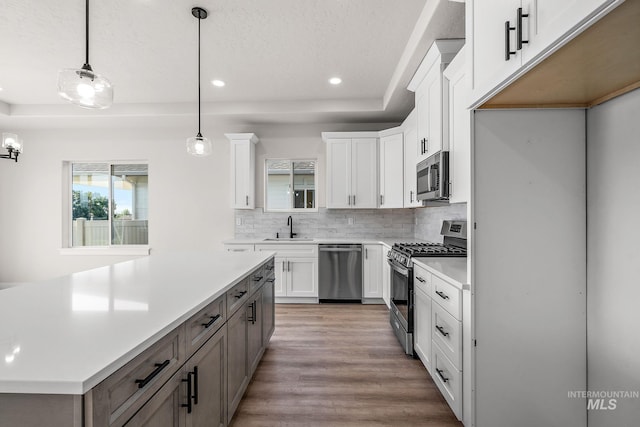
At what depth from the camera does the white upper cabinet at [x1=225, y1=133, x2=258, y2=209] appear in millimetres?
4504

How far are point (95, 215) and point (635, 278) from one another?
20.9 ft

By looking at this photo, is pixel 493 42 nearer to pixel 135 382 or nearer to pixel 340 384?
pixel 135 382

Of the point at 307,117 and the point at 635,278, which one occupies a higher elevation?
the point at 307,117

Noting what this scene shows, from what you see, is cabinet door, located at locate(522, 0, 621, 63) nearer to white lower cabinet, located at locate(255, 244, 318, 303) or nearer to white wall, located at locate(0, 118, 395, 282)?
white lower cabinet, located at locate(255, 244, 318, 303)

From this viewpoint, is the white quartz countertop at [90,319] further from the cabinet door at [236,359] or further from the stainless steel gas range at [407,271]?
the stainless steel gas range at [407,271]

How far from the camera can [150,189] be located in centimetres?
492

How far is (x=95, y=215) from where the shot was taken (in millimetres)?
5078

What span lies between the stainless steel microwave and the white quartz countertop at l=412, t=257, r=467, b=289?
0.50 m

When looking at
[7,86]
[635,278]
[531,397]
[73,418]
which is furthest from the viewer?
[7,86]

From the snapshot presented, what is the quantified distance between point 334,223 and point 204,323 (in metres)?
3.57

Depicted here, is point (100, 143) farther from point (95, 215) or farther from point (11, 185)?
point (11, 185)

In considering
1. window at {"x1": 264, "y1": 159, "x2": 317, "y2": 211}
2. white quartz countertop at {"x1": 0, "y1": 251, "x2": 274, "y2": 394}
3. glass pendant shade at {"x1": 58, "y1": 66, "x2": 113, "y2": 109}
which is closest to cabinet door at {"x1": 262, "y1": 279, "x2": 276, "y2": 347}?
white quartz countertop at {"x1": 0, "y1": 251, "x2": 274, "y2": 394}

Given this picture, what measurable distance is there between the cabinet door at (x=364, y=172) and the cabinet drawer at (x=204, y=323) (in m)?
3.12

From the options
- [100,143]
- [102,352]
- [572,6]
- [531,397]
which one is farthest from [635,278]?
[100,143]
